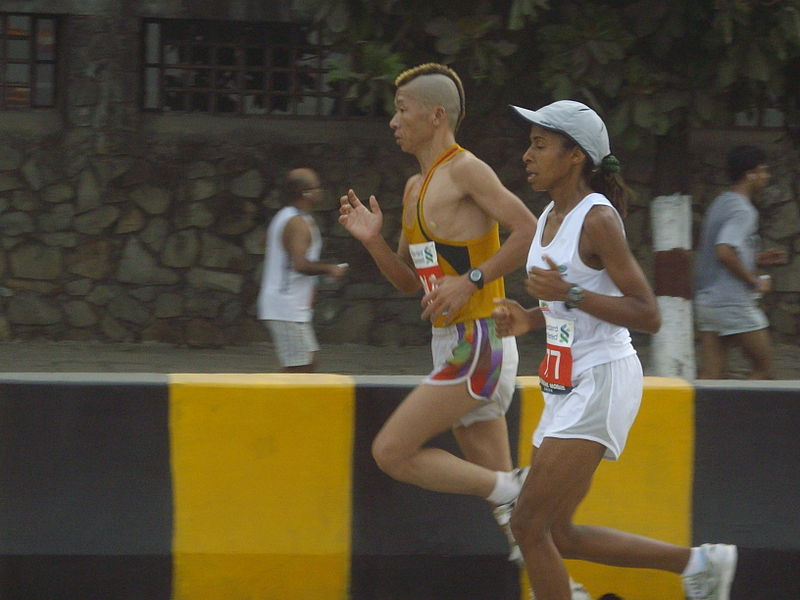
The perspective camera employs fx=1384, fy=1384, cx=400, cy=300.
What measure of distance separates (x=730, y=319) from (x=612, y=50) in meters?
1.64

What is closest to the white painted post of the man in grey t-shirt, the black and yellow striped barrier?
the man in grey t-shirt

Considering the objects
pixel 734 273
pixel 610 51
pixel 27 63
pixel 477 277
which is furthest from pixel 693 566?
pixel 27 63

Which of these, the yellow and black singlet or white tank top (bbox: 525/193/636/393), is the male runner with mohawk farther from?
white tank top (bbox: 525/193/636/393)

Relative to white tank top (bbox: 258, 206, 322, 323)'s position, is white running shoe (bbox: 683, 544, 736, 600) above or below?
below

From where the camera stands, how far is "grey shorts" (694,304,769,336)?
7500 millimetres

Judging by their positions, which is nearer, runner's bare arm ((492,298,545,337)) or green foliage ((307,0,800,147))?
runner's bare arm ((492,298,545,337))

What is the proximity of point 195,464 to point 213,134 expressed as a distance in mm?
7743

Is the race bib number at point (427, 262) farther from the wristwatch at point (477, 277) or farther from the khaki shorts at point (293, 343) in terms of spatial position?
the khaki shorts at point (293, 343)

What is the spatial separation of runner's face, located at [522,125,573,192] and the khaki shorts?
12.1ft

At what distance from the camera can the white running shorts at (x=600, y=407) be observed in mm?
3918

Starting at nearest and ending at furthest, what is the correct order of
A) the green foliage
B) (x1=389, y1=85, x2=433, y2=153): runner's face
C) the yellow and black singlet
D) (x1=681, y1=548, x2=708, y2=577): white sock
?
(x1=681, y1=548, x2=708, y2=577): white sock → the yellow and black singlet → (x1=389, y1=85, x2=433, y2=153): runner's face → the green foliage

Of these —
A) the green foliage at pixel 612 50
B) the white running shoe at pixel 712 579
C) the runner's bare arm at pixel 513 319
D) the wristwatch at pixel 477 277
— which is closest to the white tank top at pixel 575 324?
the runner's bare arm at pixel 513 319

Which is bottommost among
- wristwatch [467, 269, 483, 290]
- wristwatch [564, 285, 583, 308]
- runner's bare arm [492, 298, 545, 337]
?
runner's bare arm [492, 298, 545, 337]

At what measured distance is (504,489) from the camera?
14.3 ft
